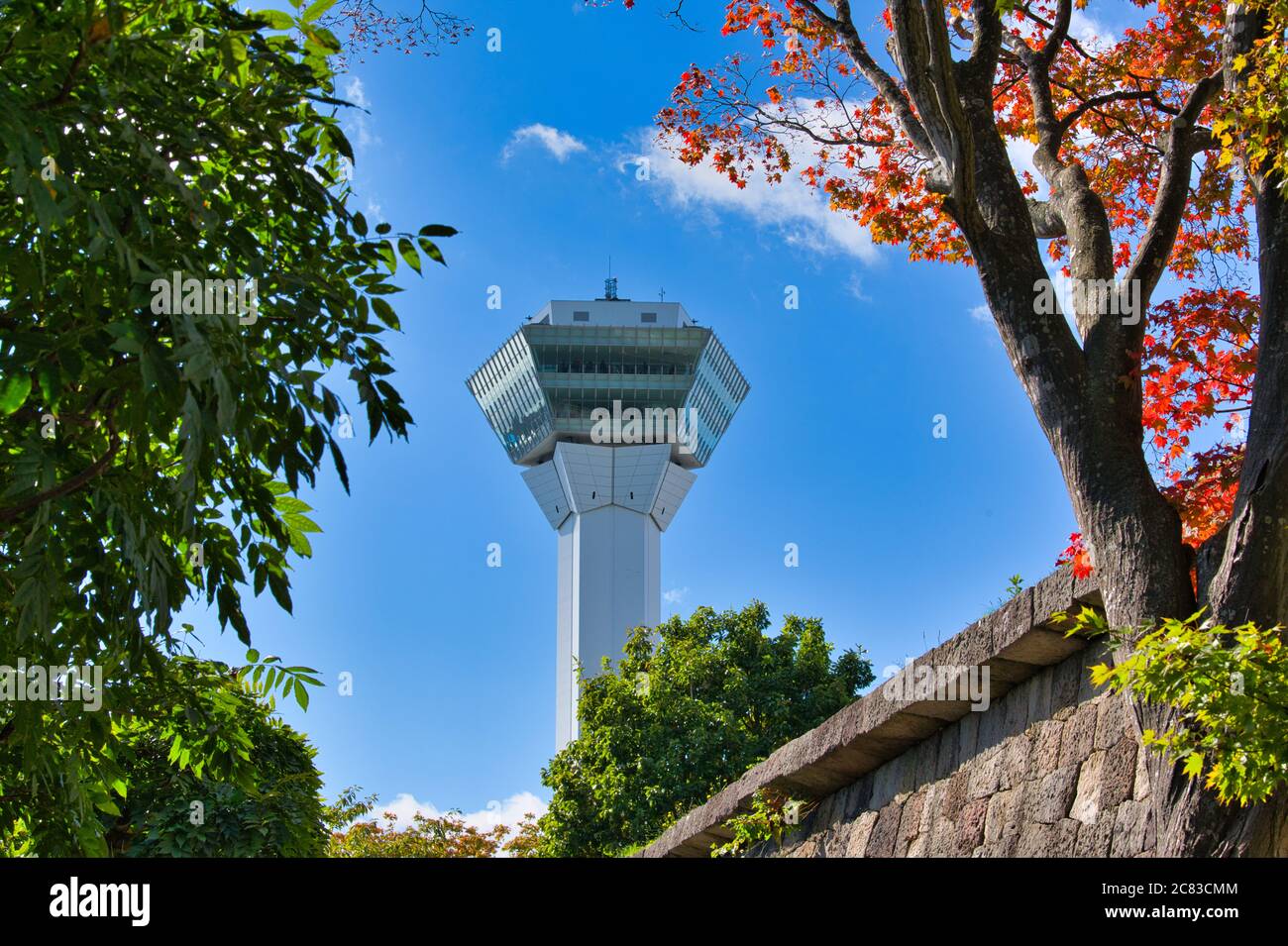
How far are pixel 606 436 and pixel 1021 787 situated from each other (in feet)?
242

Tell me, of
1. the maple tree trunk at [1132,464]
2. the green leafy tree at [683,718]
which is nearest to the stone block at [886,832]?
the maple tree trunk at [1132,464]

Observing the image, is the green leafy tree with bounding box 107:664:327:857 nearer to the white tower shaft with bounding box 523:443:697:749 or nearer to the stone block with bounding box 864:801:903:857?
the stone block with bounding box 864:801:903:857

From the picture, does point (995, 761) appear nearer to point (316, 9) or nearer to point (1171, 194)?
point (1171, 194)

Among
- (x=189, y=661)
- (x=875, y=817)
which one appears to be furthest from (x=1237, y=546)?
(x=189, y=661)

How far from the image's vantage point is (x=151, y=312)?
13.5 feet

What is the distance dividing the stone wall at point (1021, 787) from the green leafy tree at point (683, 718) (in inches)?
755

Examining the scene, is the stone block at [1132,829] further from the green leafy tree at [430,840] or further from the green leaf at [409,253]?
the green leafy tree at [430,840]

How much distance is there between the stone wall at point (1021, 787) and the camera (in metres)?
5.98

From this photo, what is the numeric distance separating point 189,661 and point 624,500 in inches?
2931

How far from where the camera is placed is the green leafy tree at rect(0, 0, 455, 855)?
3768 millimetres

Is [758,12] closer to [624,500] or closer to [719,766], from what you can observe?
[719,766]

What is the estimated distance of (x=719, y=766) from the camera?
89.0 feet

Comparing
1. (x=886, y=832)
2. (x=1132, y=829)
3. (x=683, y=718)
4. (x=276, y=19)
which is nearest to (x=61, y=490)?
(x=276, y=19)

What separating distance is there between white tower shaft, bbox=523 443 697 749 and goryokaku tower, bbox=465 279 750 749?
0.06m
